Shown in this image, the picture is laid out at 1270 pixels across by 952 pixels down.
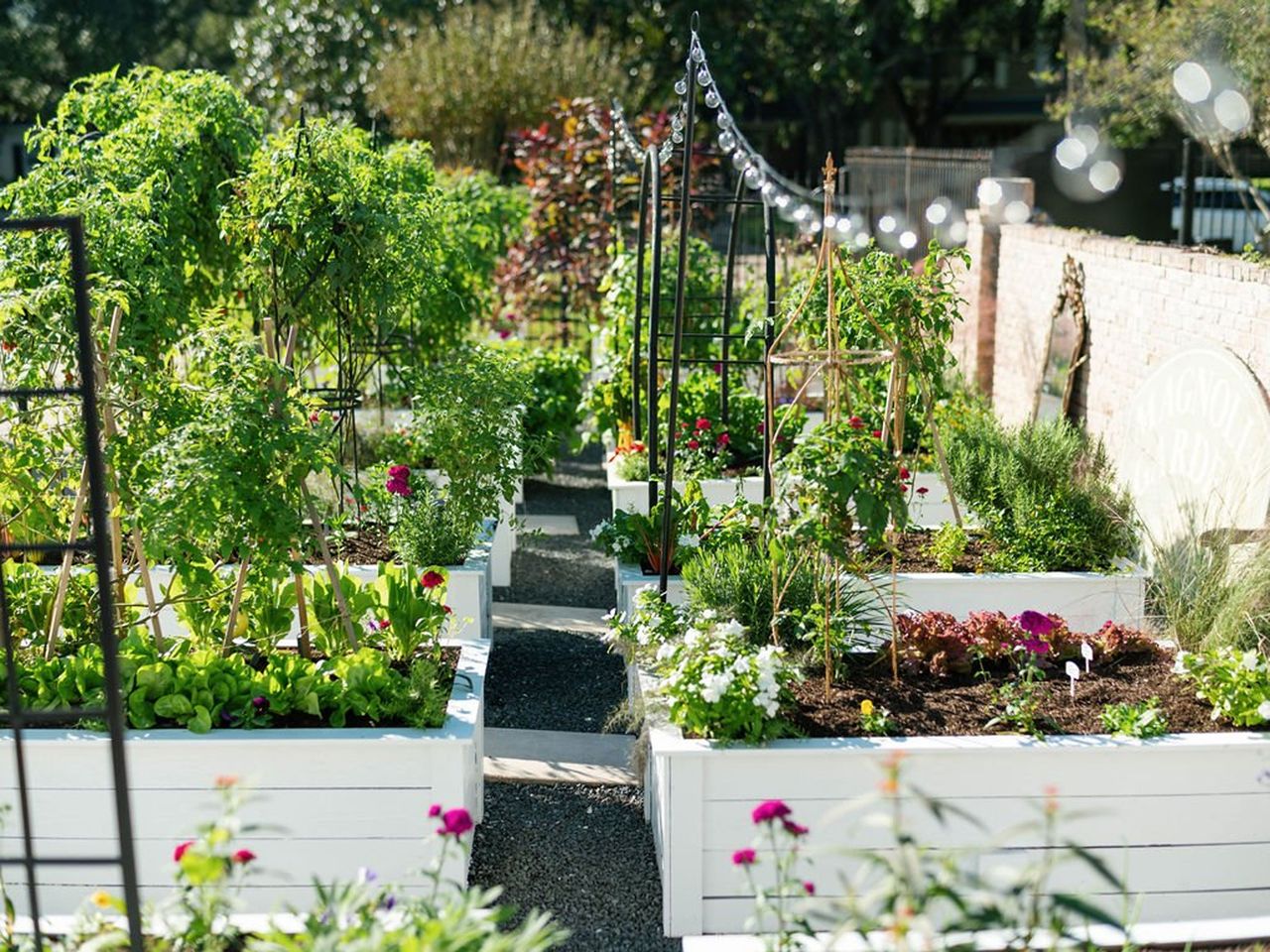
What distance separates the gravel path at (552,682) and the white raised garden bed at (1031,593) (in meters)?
0.41

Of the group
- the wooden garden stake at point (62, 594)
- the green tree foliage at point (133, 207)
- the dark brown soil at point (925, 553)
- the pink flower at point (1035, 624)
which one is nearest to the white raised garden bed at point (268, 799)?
the wooden garden stake at point (62, 594)

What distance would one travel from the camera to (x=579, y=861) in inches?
170

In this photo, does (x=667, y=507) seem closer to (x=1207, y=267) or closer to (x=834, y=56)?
(x=1207, y=267)

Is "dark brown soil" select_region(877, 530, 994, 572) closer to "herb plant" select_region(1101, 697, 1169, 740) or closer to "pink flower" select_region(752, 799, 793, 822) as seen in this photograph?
"herb plant" select_region(1101, 697, 1169, 740)

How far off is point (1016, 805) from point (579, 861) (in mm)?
1311

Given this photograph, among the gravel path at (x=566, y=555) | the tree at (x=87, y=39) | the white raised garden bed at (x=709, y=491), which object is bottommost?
the gravel path at (x=566, y=555)

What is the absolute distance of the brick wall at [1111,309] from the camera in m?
6.19

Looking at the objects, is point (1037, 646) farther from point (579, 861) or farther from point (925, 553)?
point (925, 553)

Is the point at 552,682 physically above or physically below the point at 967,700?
below

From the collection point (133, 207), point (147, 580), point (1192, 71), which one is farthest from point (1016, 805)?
point (1192, 71)

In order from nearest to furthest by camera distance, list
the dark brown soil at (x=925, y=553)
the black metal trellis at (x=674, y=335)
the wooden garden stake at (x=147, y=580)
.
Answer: the wooden garden stake at (x=147, y=580), the black metal trellis at (x=674, y=335), the dark brown soil at (x=925, y=553)

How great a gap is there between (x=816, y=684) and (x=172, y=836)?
194 centimetres

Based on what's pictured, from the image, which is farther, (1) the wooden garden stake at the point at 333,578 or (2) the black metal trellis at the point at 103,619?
(1) the wooden garden stake at the point at 333,578

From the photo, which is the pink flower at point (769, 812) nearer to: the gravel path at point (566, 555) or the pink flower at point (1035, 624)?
the pink flower at point (1035, 624)
